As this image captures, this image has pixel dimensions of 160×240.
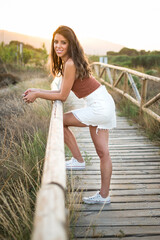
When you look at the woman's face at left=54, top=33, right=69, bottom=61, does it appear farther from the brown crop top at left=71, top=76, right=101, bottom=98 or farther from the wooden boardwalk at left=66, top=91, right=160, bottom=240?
the wooden boardwalk at left=66, top=91, right=160, bottom=240

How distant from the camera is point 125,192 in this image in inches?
110

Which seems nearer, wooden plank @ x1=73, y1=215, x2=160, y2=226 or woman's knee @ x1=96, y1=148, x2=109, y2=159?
wooden plank @ x1=73, y1=215, x2=160, y2=226

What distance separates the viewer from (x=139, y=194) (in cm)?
275

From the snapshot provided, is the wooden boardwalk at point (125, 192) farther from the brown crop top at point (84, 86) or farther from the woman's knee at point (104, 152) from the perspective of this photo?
the brown crop top at point (84, 86)

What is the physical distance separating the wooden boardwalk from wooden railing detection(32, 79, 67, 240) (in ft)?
2.53

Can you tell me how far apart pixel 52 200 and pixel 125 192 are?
6.76 ft

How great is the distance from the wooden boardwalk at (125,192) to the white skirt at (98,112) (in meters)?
0.65

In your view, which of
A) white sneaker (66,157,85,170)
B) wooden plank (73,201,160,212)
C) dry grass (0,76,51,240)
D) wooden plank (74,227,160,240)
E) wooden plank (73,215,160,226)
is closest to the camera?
dry grass (0,76,51,240)

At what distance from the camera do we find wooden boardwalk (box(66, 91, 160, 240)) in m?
2.17

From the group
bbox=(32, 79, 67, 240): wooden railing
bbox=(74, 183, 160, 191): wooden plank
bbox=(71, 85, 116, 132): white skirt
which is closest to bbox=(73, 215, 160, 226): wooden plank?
bbox=(74, 183, 160, 191): wooden plank

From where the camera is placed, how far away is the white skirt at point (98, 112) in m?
2.43

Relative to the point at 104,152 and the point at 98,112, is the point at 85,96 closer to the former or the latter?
the point at 98,112

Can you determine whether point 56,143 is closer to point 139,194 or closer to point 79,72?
point 79,72

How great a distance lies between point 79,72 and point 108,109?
46cm
